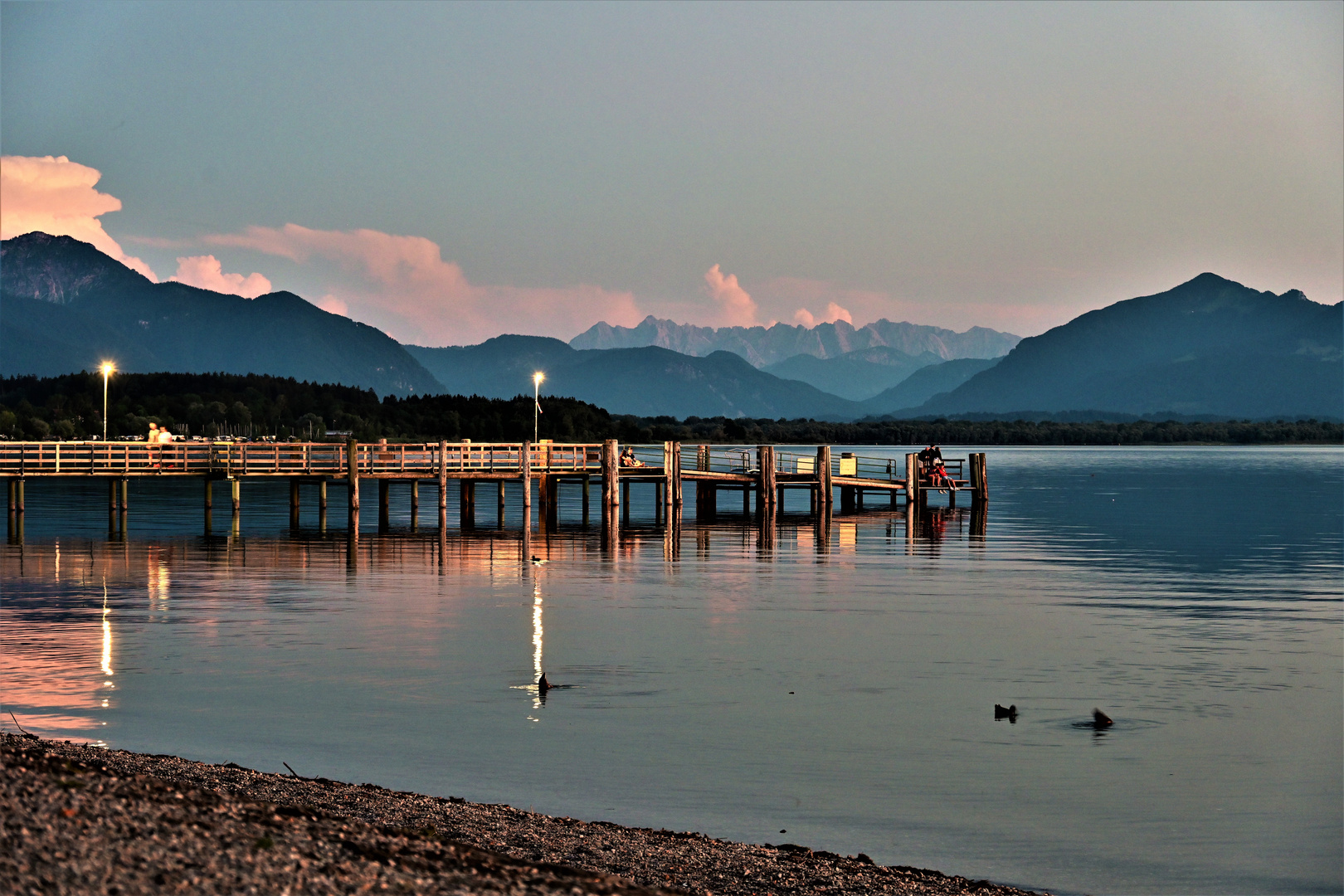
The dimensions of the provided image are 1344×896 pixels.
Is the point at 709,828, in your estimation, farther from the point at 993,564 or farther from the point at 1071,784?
the point at 993,564

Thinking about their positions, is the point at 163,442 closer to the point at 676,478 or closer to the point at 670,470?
the point at 670,470

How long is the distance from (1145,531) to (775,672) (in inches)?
1679

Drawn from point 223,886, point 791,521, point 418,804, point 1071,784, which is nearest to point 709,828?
point 418,804

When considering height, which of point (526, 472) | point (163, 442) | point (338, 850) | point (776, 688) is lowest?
point (776, 688)

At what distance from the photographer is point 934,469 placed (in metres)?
77.8

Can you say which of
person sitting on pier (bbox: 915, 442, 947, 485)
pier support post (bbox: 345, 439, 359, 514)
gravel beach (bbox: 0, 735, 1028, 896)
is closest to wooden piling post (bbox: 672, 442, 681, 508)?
pier support post (bbox: 345, 439, 359, 514)

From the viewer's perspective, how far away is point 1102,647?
27844mm

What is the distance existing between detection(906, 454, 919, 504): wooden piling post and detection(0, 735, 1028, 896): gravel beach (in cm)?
6050

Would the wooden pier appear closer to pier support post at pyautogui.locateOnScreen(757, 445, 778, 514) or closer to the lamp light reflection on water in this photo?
pier support post at pyautogui.locateOnScreen(757, 445, 778, 514)

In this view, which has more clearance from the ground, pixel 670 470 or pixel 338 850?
pixel 670 470

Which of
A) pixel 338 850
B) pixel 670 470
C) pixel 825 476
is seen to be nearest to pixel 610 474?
pixel 670 470

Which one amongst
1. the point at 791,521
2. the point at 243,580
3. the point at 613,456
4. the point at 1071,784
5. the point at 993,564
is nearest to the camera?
the point at 1071,784

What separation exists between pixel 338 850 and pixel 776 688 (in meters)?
13.8

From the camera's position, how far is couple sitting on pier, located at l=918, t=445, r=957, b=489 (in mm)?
77062
